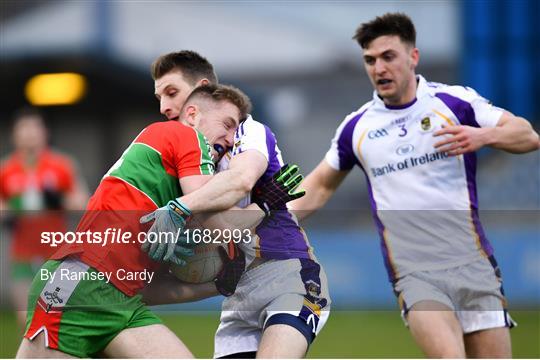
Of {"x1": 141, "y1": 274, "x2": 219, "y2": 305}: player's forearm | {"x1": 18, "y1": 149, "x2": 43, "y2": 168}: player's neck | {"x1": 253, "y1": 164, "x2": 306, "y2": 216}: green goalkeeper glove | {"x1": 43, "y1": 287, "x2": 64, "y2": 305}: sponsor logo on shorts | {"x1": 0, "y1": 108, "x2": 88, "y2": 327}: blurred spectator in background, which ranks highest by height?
{"x1": 253, "y1": 164, "x2": 306, "y2": 216}: green goalkeeper glove

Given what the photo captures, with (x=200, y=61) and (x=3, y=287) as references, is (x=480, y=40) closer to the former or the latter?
(x=3, y=287)

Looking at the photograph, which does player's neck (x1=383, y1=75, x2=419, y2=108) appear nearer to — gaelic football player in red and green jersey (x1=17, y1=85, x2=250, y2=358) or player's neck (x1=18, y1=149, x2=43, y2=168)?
gaelic football player in red and green jersey (x1=17, y1=85, x2=250, y2=358)

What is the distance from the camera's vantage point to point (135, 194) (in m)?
3.97

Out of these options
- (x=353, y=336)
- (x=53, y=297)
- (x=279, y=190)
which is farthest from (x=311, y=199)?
Answer: (x=353, y=336)

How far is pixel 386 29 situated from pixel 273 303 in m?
1.74

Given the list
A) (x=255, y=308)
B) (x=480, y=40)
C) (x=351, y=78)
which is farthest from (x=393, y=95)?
(x=351, y=78)

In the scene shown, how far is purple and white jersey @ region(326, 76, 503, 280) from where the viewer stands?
5.15 metres

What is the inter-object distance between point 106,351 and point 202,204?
71 centimetres

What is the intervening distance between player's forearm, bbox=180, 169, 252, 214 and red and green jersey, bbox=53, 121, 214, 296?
0.06 metres

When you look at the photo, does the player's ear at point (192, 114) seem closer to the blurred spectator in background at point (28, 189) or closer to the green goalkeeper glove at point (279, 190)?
the green goalkeeper glove at point (279, 190)

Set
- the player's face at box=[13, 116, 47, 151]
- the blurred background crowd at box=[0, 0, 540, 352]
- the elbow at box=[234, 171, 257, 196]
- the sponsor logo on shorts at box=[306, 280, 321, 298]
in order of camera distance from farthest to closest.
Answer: the blurred background crowd at box=[0, 0, 540, 352]
the player's face at box=[13, 116, 47, 151]
the sponsor logo on shorts at box=[306, 280, 321, 298]
the elbow at box=[234, 171, 257, 196]

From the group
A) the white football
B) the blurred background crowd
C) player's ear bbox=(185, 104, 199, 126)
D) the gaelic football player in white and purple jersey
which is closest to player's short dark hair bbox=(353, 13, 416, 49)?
the gaelic football player in white and purple jersey

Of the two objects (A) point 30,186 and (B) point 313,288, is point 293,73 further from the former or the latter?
(B) point 313,288

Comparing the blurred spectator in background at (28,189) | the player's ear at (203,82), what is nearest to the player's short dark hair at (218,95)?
the player's ear at (203,82)
